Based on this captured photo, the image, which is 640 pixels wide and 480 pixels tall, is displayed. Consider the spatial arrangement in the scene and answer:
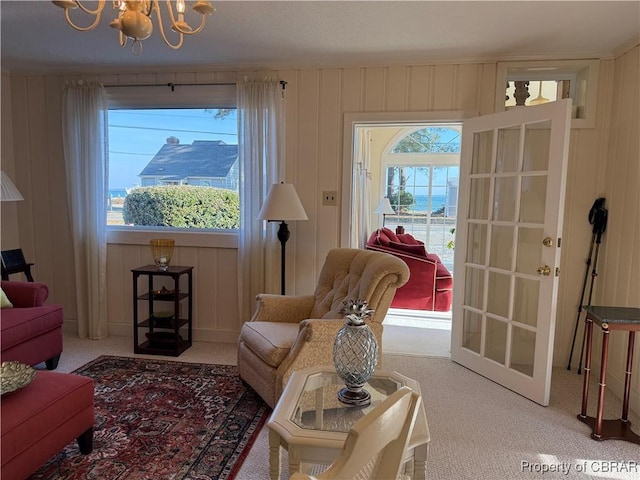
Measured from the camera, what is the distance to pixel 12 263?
11.6 feet

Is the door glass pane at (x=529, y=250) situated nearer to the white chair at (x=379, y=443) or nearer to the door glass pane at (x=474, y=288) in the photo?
the door glass pane at (x=474, y=288)

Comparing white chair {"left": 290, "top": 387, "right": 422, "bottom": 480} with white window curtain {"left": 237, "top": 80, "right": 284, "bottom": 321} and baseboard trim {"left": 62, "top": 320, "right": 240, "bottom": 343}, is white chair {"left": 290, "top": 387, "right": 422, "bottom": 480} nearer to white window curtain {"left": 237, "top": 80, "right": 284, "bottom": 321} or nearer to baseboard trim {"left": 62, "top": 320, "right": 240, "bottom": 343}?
white window curtain {"left": 237, "top": 80, "right": 284, "bottom": 321}

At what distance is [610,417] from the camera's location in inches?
103

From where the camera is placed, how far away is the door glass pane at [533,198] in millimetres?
2816

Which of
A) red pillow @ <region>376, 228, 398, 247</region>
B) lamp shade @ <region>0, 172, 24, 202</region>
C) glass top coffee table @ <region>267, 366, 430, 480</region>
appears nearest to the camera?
glass top coffee table @ <region>267, 366, 430, 480</region>

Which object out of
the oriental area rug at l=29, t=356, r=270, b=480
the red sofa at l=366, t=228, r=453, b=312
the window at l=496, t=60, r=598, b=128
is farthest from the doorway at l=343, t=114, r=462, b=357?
the oriental area rug at l=29, t=356, r=270, b=480

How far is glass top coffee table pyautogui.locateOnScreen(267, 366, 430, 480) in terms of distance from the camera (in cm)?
142

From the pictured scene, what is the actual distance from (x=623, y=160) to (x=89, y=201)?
14.1 ft

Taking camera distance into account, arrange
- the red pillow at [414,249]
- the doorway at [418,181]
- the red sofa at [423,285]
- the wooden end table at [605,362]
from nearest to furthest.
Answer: the wooden end table at [605,362] → the red sofa at [423,285] → the red pillow at [414,249] → the doorway at [418,181]

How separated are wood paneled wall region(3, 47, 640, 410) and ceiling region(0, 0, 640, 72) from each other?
0.52ft

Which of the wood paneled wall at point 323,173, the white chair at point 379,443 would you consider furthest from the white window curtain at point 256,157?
the white chair at point 379,443

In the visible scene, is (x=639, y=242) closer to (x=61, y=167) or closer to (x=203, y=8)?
(x=203, y=8)

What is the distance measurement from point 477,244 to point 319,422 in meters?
2.22

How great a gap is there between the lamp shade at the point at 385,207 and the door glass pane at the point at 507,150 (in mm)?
4337
